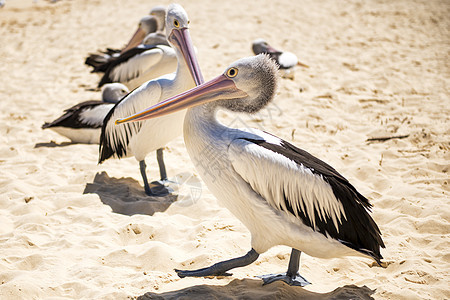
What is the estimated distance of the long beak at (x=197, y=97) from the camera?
2.78 meters

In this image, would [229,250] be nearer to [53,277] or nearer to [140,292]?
[140,292]

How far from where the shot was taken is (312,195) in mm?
2535

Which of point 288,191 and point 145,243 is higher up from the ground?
point 288,191

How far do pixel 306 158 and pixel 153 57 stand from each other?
11.8ft

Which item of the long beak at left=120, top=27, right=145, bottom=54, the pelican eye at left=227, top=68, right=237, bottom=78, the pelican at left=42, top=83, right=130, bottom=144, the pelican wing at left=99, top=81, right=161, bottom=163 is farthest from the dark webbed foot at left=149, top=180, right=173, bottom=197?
the long beak at left=120, top=27, right=145, bottom=54

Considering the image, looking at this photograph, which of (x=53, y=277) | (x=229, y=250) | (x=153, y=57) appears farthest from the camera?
(x=153, y=57)

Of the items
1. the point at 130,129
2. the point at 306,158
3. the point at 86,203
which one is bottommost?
the point at 86,203

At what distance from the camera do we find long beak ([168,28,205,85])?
12.6 ft

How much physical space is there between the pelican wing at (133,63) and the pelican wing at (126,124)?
5.55ft

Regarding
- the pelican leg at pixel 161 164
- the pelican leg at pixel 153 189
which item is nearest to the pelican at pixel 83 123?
the pelican leg at pixel 161 164

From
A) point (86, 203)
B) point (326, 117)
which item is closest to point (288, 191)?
point (86, 203)

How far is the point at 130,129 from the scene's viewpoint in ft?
13.9

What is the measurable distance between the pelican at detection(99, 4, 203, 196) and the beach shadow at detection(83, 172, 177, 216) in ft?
0.38

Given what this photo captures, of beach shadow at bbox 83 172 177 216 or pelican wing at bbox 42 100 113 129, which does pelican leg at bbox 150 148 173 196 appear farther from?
pelican wing at bbox 42 100 113 129
